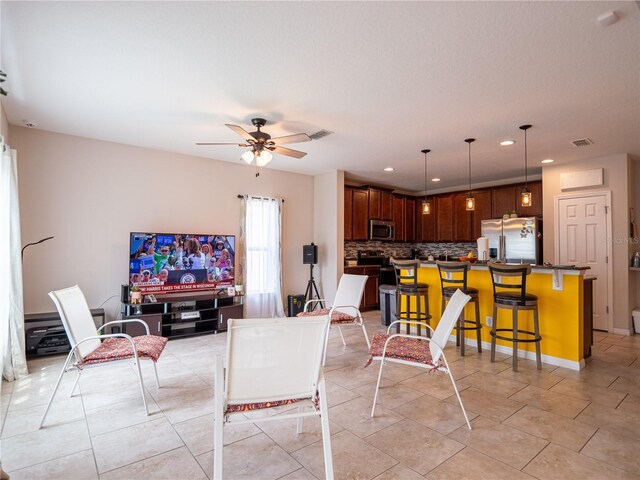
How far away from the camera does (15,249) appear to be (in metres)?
3.39

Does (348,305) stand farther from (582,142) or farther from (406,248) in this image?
(406,248)

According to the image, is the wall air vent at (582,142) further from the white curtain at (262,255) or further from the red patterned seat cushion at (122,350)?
the red patterned seat cushion at (122,350)

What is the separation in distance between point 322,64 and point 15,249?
11.5ft

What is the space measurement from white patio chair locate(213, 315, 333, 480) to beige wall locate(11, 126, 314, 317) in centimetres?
367

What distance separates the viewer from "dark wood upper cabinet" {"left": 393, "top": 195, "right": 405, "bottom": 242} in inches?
296

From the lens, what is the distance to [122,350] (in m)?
2.69

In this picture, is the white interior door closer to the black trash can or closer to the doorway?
the doorway

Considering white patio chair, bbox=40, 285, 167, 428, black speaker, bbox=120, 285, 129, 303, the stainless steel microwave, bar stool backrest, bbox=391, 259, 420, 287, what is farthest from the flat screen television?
the stainless steel microwave

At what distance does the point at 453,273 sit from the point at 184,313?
3670 millimetres

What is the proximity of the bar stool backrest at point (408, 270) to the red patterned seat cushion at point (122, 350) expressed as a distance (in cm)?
292

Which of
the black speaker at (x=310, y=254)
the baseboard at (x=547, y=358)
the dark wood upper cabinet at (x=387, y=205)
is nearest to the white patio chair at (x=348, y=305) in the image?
the baseboard at (x=547, y=358)

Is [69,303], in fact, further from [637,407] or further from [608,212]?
[608,212]

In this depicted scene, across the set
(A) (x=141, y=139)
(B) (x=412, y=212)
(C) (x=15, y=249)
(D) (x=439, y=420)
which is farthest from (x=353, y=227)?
(C) (x=15, y=249)

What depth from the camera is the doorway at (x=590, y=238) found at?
5.09 metres
